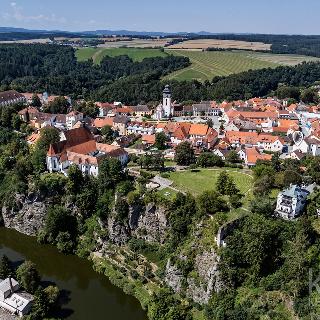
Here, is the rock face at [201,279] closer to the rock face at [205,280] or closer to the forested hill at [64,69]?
the rock face at [205,280]

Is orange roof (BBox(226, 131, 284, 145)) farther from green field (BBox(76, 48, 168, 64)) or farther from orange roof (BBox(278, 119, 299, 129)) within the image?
green field (BBox(76, 48, 168, 64))

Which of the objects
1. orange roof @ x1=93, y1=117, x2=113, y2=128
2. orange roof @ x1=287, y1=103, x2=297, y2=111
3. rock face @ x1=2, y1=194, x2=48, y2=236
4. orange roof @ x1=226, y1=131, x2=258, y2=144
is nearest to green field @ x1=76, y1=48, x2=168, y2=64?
orange roof @ x1=287, y1=103, x2=297, y2=111

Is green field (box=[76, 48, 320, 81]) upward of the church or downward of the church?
upward

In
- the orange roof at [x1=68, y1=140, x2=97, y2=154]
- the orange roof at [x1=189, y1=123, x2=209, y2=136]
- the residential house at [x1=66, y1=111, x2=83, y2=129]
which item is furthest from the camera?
the residential house at [x1=66, y1=111, x2=83, y2=129]

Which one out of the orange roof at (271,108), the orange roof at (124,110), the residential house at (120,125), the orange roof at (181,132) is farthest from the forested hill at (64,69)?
the orange roof at (181,132)

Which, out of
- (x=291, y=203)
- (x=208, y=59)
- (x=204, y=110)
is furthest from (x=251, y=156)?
(x=208, y=59)

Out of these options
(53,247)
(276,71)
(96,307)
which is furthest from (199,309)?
(276,71)

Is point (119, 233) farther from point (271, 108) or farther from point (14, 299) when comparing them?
point (271, 108)
